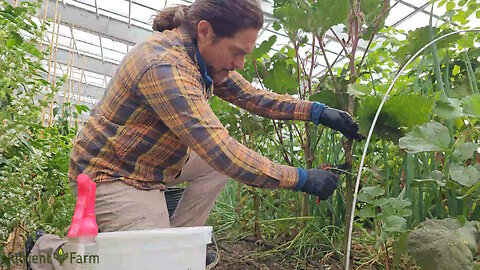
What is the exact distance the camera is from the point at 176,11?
1192mm

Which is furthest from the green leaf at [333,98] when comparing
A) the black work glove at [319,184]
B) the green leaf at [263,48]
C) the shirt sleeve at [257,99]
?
the green leaf at [263,48]

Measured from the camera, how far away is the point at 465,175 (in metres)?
0.69

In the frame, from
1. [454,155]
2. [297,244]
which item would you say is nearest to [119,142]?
[297,244]

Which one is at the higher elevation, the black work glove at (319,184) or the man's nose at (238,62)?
the man's nose at (238,62)

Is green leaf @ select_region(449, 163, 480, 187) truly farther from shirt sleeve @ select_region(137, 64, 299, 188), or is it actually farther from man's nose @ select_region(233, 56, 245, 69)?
man's nose @ select_region(233, 56, 245, 69)

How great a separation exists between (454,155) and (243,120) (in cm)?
84

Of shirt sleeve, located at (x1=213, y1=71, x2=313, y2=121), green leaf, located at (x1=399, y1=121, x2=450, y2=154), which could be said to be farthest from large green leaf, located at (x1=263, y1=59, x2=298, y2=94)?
green leaf, located at (x1=399, y1=121, x2=450, y2=154)

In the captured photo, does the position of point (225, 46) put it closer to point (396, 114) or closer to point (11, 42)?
point (396, 114)

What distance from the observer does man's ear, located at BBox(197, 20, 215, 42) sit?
1053mm

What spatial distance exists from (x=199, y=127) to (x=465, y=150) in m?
0.53

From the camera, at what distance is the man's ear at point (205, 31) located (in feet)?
3.46

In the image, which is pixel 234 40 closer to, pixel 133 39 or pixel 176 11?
pixel 176 11

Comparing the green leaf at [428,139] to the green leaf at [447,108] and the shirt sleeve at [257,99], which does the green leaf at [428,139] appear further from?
the shirt sleeve at [257,99]

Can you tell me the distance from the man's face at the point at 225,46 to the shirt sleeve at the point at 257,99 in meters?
→ 0.24
